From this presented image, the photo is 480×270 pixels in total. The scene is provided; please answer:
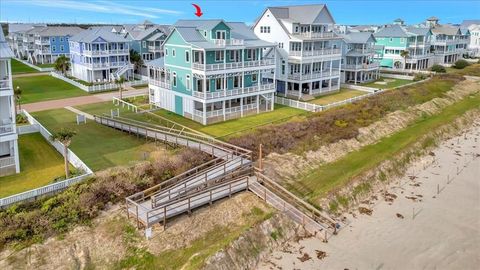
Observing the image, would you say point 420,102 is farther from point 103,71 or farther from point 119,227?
point 103,71

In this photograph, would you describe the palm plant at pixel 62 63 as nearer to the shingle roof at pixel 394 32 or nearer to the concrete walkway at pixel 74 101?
the concrete walkway at pixel 74 101

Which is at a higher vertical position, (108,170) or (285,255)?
(108,170)

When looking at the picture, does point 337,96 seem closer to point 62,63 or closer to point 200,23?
point 200,23

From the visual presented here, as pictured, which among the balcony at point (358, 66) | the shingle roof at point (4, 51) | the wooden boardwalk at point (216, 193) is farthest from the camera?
the balcony at point (358, 66)

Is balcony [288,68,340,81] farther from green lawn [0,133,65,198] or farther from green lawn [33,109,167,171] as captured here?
green lawn [0,133,65,198]

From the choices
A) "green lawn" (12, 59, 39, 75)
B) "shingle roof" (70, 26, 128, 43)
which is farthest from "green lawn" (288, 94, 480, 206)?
"green lawn" (12, 59, 39, 75)

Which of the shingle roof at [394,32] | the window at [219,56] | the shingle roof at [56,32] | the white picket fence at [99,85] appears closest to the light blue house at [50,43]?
the shingle roof at [56,32]

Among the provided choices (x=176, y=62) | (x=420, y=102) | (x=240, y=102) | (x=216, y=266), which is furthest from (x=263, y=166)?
(x=420, y=102)
